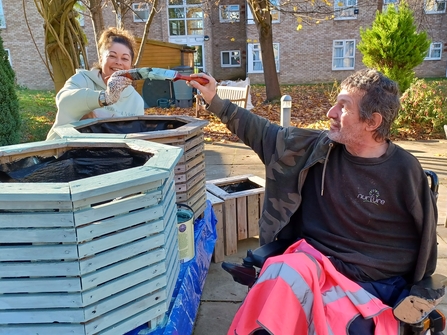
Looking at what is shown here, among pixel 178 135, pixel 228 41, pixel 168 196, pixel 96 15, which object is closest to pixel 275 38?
pixel 228 41

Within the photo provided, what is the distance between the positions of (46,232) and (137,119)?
1609 millimetres

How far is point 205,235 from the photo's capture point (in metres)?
2.92

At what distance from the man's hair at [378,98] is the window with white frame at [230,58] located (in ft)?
75.6

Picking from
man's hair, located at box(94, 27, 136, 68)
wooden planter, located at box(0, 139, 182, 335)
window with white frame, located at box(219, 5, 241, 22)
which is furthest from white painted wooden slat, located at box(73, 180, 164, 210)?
window with white frame, located at box(219, 5, 241, 22)

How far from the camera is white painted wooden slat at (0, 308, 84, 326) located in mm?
1345

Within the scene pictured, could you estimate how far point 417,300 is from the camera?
1571mm

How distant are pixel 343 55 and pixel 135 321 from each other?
23.0 meters

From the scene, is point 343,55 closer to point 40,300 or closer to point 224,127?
point 224,127

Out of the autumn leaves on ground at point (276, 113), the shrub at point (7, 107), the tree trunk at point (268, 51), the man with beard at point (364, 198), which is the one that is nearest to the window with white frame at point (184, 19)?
the autumn leaves on ground at point (276, 113)

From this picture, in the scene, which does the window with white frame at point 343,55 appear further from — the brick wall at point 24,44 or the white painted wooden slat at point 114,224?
the white painted wooden slat at point 114,224

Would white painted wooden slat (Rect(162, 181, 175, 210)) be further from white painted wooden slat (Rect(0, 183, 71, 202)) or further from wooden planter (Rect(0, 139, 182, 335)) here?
white painted wooden slat (Rect(0, 183, 71, 202))

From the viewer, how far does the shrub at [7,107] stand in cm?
509

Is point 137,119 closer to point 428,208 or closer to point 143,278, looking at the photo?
point 143,278

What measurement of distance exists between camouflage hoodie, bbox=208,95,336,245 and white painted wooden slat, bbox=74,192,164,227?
0.84m
